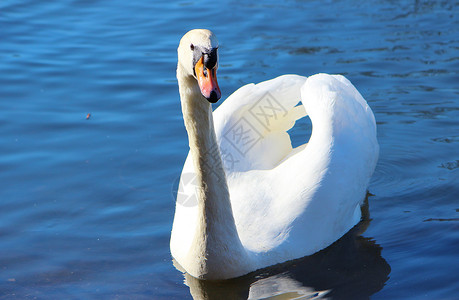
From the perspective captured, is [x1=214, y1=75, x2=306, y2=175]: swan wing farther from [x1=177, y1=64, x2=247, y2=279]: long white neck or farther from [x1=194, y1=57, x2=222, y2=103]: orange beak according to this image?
[x1=194, y1=57, x2=222, y2=103]: orange beak

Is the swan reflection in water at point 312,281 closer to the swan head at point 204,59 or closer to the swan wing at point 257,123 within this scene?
the swan wing at point 257,123

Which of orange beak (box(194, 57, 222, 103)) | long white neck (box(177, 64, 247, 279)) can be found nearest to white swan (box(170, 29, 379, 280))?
long white neck (box(177, 64, 247, 279))

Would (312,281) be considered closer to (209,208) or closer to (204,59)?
(209,208)

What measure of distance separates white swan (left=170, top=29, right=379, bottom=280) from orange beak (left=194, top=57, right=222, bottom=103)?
0.49ft

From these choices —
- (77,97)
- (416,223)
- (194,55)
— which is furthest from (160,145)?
(194,55)

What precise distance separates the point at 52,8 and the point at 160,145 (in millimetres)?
5551

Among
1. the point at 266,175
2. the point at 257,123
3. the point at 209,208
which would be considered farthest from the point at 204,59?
the point at 257,123

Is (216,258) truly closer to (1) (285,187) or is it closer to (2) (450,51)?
(1) (285,187)

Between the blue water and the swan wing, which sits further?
the swan wing

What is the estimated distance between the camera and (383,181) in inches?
301

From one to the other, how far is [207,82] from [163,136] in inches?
164

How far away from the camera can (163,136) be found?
28.3 ft

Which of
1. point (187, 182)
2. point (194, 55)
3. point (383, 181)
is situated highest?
point (194, 55)

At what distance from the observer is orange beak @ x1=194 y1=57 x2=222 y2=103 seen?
175 inches
